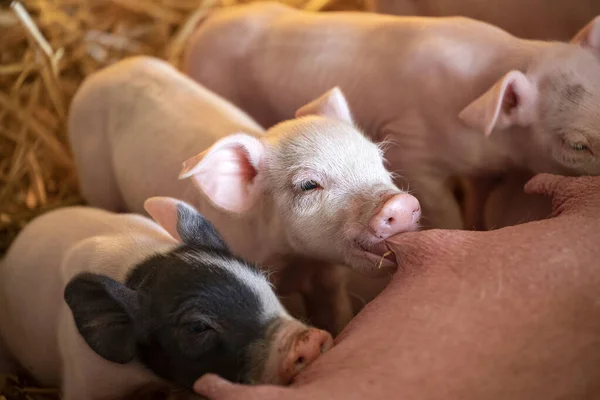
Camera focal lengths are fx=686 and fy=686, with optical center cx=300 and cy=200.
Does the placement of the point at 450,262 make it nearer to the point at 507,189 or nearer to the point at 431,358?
the point at 431,358

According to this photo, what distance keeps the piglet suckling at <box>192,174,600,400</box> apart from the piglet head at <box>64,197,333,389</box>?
4.5 inches

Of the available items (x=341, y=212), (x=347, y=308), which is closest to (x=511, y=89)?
(x=341, y=212)

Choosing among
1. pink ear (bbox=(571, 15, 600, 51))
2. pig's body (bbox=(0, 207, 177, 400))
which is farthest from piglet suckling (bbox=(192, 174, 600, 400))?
pink ear (bbox=(571, 15, 600, 51))

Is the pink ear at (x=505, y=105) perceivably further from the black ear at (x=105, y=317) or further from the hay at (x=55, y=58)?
the hay at (x=55, y=58)

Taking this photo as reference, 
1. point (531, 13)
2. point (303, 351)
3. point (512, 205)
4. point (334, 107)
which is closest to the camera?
point (303, 351)

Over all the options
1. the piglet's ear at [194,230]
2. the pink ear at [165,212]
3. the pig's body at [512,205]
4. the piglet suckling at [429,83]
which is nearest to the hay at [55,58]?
the piglet suckling at [429,83]

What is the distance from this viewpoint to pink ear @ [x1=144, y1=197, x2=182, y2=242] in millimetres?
1605

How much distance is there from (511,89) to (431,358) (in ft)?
3.36

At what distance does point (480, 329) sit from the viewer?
1039 millimetres

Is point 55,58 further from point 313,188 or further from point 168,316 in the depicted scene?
point 168,316

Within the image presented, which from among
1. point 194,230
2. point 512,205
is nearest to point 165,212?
point 194,230

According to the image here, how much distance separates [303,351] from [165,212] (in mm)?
601

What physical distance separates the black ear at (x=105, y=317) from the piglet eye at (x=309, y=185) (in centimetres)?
48

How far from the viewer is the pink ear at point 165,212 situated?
5.27 ft
